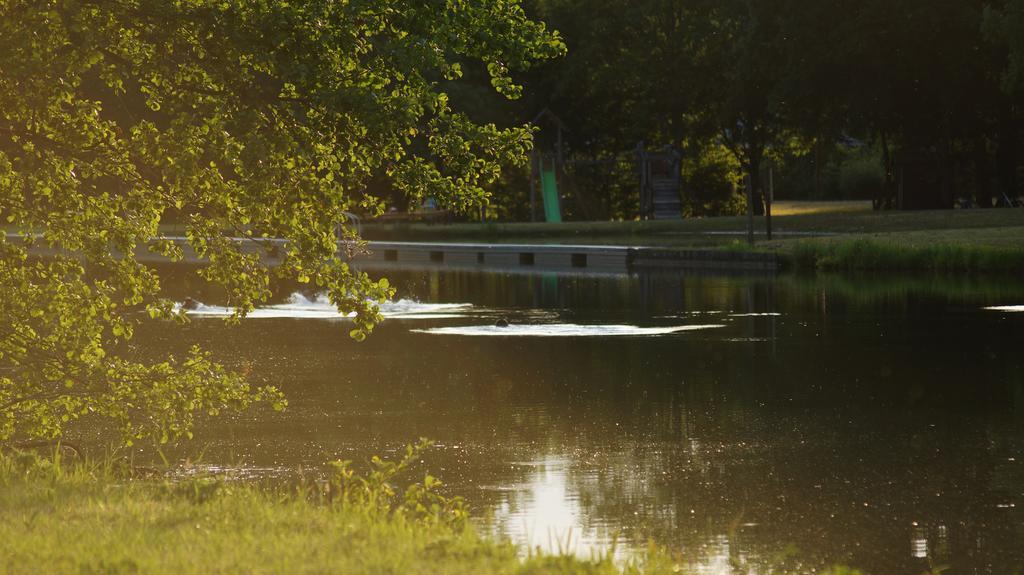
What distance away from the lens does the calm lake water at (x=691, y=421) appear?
11453 millimetres

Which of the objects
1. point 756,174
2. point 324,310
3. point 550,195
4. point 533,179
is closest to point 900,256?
point 324,310

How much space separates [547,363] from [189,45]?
11722mm

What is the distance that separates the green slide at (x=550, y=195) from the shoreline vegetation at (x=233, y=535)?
191 ft

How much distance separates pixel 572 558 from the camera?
868 cm

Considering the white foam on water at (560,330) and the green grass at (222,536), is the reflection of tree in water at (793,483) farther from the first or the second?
the white foam on water at (560,330)

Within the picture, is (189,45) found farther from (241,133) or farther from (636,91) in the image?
(636,91)

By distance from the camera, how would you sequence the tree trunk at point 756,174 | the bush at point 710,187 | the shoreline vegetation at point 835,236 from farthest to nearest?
the bush at point 710,187 → the tree trunk at point 756,174 → the shoreline vegetation at point 835,236

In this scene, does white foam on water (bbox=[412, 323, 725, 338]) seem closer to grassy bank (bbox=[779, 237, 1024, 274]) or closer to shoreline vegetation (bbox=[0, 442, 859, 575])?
grassy bank (bbox=[779, 237, 1024, 274])

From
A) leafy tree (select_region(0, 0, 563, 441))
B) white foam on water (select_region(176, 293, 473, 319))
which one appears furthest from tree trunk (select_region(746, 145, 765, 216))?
leafy tree (select_region(0, 0, 563, 441))

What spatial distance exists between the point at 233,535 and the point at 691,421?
8.62m

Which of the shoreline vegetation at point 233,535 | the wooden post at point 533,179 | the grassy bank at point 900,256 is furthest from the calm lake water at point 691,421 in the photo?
the wooden post at point 533,179

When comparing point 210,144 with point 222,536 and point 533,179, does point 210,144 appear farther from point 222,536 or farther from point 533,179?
point 533,179

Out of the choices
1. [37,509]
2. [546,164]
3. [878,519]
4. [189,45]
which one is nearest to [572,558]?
[37,509]

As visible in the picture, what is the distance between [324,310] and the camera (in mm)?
33500
